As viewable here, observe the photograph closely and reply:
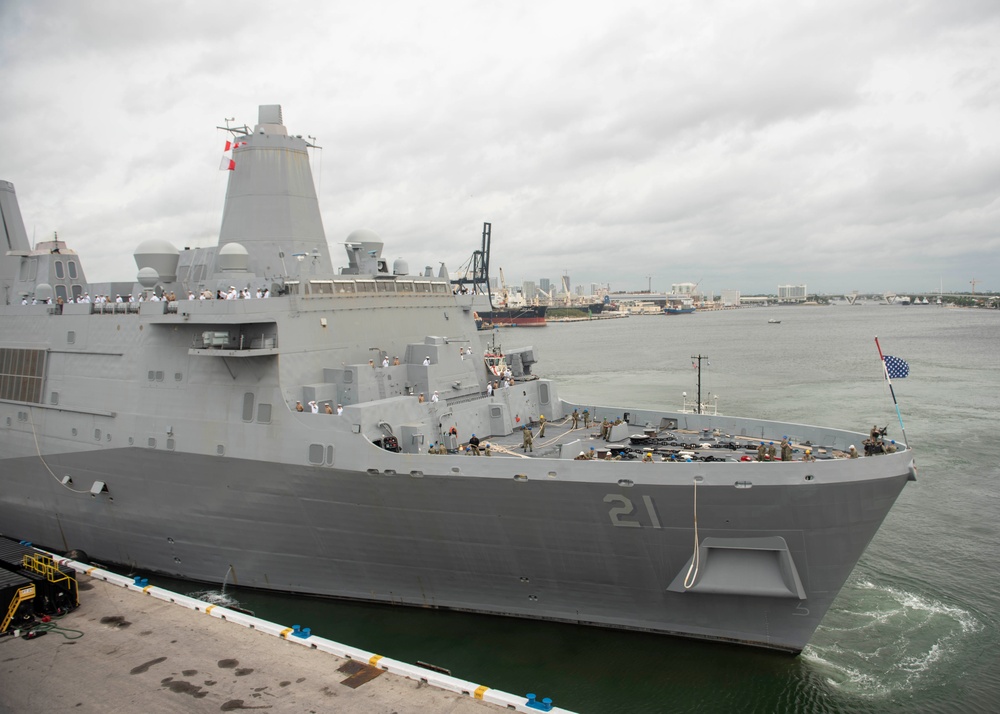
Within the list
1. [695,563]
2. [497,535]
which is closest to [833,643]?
[695,563]

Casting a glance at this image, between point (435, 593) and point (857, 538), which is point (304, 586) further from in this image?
point (857, 538)

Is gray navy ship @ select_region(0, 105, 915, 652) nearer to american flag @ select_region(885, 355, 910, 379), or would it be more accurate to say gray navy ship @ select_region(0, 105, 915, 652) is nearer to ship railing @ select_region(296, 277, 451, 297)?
ship railing @ select_region(296, 277, 451, 297)

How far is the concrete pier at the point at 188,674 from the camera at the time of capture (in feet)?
27.4

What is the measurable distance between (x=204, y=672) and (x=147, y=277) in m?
9.69

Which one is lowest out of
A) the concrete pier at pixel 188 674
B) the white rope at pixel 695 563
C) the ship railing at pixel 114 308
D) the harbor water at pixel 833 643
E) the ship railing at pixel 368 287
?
the harbor water at pixel 833 643

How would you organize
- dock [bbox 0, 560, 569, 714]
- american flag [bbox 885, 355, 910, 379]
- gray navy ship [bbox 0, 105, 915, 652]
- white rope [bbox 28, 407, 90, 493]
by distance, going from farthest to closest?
white rope [bbox 28, 407, 90, 493] → american flag [bbox 885, 355, 910, 379] → gray navy ship [bbox 0, 105, 915, 652] → dock [bbox 0, 560, 569, 714]

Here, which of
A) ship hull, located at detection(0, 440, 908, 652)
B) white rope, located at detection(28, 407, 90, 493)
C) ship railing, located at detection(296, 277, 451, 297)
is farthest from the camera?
white rope, located at detection(28, 407, 90, 493)

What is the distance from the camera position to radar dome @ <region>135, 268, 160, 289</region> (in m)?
15.4

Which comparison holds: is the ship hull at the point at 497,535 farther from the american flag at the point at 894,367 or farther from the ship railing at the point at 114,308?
the ship railing at the point at 114,308

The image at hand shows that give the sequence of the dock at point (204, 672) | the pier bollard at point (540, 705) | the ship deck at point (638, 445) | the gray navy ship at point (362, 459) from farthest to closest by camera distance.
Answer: the ship deck at point (638, 445) < the gray navy ship at point (362, 459) < the dock at point (204, 672) < the pier bollard at point (540, 705)

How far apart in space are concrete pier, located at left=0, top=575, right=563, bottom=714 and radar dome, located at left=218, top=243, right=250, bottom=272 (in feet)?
24.1

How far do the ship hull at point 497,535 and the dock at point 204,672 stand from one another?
2721mm

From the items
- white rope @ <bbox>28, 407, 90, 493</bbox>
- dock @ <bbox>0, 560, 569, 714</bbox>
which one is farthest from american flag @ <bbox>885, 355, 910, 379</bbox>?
white rope @ <bbox>28, 407, 90, 493</bbox>

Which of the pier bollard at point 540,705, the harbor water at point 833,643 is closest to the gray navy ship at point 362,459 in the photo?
the harbor water at point 833,643
